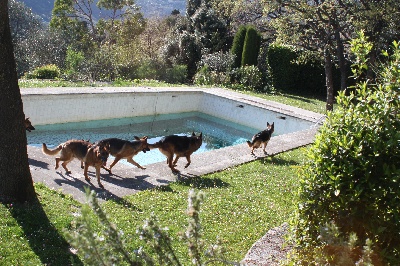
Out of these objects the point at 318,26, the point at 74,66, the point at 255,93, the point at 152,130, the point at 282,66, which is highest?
the point at 318,26

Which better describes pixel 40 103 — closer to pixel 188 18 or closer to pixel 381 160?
pixel 381 160

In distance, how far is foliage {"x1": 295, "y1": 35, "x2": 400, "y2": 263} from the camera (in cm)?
373

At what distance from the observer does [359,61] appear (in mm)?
4344

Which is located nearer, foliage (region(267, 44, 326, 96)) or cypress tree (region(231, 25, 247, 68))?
foliage (region(267, 44, 326, 96))

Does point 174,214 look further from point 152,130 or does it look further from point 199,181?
point 152,130

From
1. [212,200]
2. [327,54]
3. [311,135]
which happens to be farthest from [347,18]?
[212,200]

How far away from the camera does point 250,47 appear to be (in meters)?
22.7

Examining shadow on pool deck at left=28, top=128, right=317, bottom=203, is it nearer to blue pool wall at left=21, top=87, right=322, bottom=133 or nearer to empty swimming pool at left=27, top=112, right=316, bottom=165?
empty swimming pool at left=27, top=112, right=316, bottom=165

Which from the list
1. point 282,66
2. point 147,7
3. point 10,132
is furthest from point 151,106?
point 147,7

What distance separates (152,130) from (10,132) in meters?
9.57

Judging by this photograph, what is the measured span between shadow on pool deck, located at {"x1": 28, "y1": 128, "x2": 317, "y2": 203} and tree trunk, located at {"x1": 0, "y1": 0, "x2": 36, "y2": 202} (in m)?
0.94

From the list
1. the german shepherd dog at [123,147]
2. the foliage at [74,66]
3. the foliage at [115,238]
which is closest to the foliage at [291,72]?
the foliage at [74,66]

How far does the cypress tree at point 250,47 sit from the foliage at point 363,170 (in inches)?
742

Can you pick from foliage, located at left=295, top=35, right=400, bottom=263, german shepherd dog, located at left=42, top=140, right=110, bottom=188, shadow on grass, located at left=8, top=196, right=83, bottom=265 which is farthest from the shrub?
foliage, located at left=295, top=35, right=400, bottom=263
